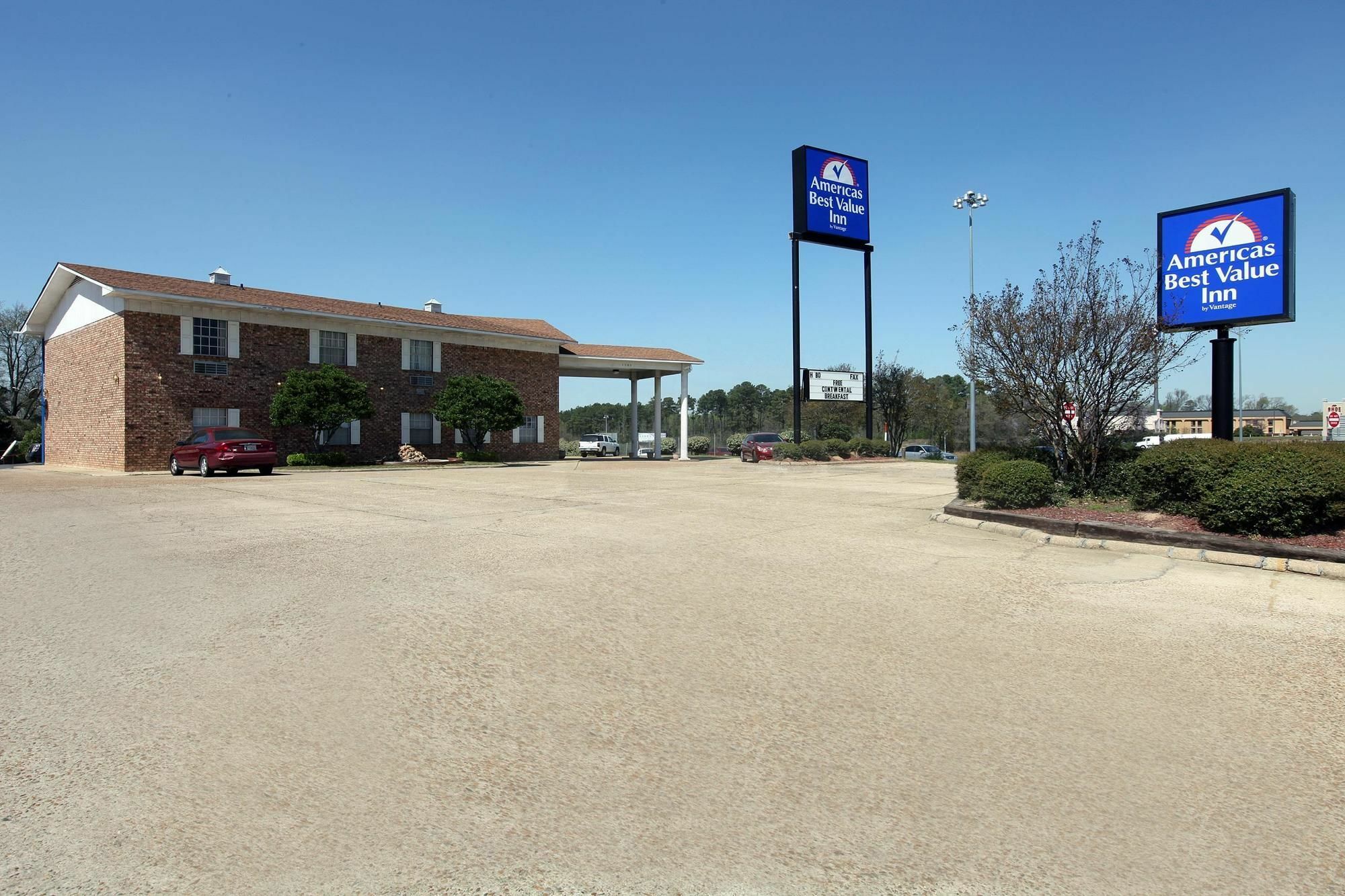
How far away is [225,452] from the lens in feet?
73.8

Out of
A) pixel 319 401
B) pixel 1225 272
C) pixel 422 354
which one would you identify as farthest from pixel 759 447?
pixel 1225 272

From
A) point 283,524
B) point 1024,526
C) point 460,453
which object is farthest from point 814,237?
point 283,524

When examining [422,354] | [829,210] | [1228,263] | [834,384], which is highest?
[829,210]

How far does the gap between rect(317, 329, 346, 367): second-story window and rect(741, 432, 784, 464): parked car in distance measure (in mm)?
17765

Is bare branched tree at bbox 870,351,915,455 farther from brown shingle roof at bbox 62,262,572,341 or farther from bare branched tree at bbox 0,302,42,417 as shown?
bare branched tree at bbox 0,302,42,417

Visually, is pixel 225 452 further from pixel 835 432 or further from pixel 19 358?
pixel 19 358

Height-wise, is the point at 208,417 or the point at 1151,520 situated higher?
the point at 208,417

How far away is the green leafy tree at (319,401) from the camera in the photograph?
90.1 feet

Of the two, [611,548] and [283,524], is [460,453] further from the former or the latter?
[611,548]

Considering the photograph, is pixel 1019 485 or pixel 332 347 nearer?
pixel 1019 485

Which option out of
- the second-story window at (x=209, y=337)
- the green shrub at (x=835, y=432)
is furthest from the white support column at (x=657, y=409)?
the second-story window at (x=209, y=337)

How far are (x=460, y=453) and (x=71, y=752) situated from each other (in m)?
31.5

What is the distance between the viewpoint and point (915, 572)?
25.1 ft

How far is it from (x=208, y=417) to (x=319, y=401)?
381cm
